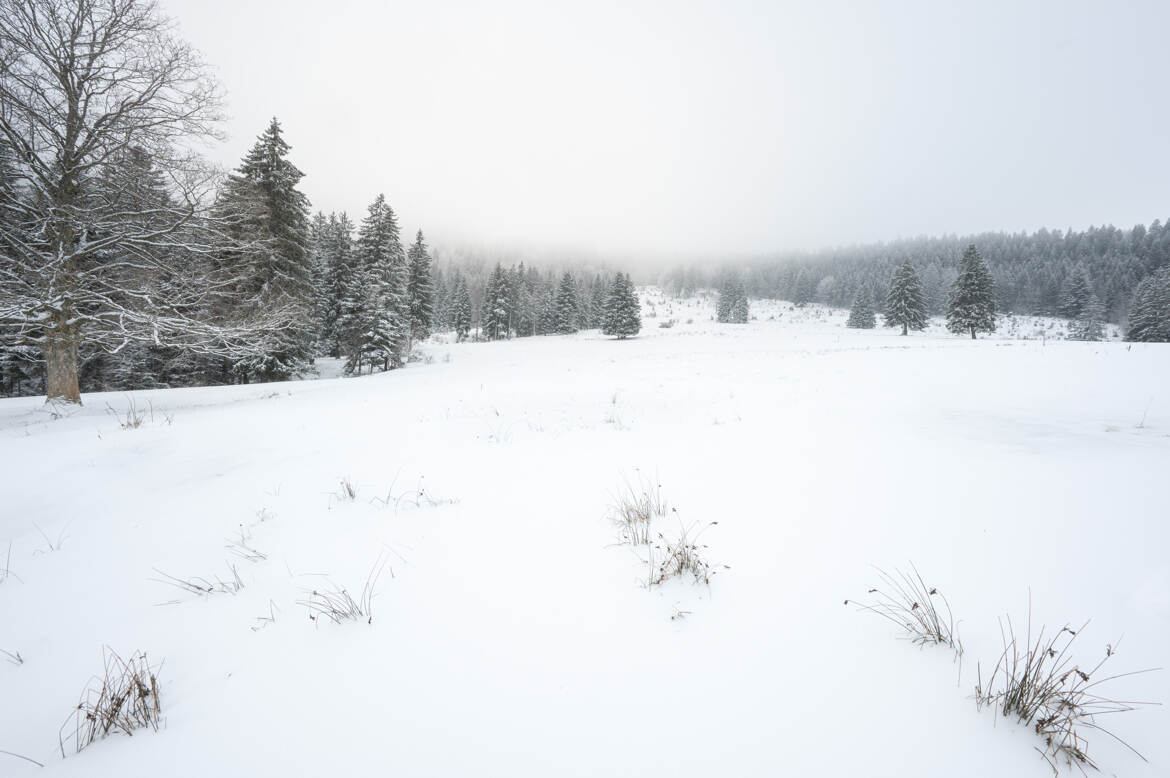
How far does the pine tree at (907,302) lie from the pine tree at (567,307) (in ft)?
124

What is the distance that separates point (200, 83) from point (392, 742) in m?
11.9

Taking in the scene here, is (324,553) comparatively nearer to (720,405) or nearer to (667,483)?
(667,483)

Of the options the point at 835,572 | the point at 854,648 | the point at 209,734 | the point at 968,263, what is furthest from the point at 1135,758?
the point at 968,263

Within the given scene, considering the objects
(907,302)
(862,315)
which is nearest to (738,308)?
(862,315)

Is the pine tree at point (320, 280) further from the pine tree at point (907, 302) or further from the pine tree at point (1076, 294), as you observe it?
the pine tree at point (1076, 294)

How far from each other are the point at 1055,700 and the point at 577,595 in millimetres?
1963

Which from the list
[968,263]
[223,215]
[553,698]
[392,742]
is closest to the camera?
[392,742]

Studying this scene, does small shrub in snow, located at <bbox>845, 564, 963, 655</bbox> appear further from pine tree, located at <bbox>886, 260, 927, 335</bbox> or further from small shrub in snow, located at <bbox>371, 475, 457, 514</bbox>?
pine tree, located at <bbox>886, 260, 927, 335</bbox>

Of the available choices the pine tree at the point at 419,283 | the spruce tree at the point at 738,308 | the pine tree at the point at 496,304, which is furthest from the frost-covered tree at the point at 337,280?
the spruce tree at the point at 738,308

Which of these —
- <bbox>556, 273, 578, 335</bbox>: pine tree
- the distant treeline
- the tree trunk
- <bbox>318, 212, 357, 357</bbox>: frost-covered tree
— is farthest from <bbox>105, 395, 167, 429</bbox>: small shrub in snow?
the distant treeline

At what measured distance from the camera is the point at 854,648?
180 cm

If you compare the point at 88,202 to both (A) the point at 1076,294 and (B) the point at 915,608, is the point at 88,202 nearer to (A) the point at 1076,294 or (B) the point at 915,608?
(B) the point at 915,608

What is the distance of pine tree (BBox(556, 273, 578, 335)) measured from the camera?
54656mm

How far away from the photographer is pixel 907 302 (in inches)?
1681
